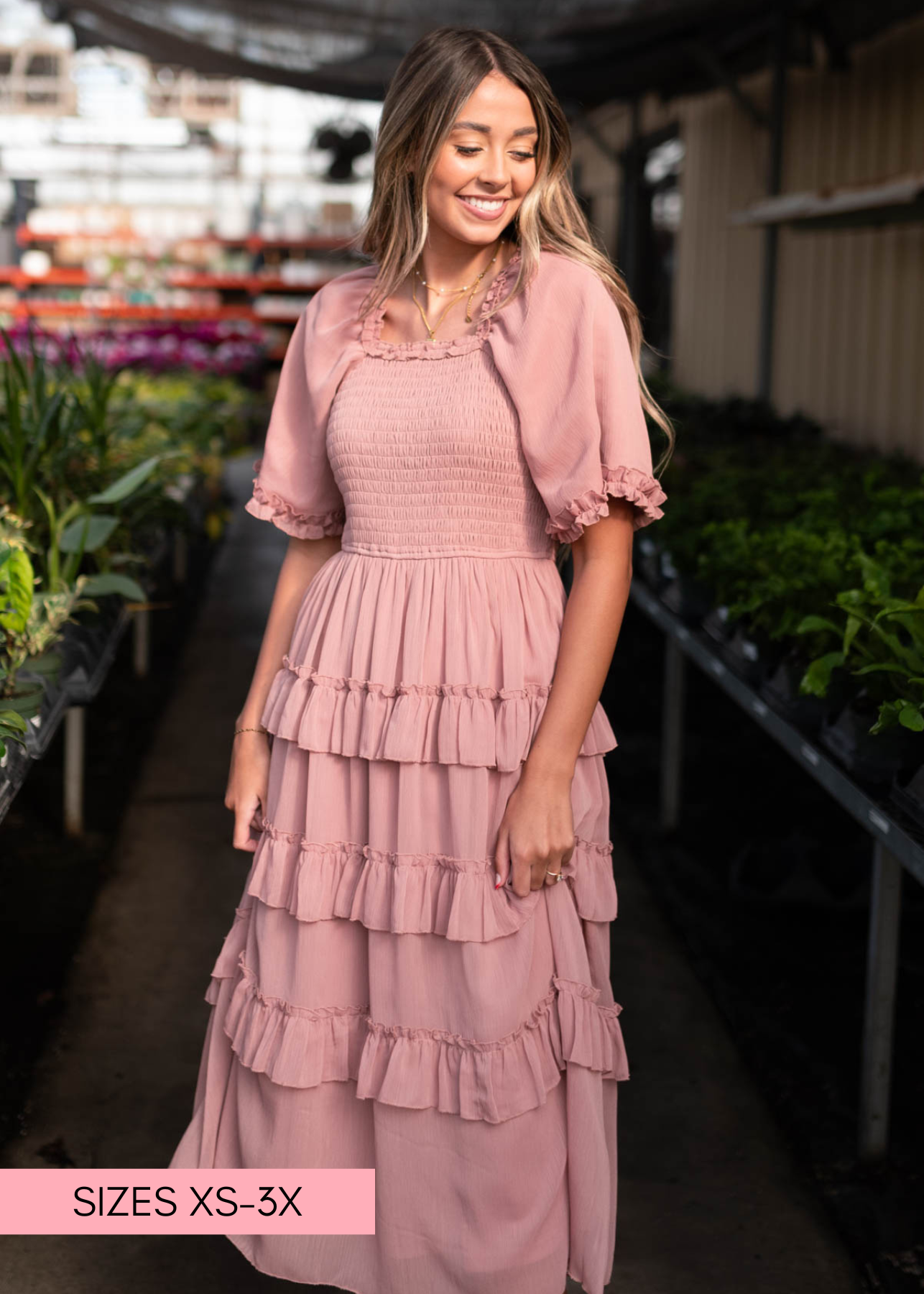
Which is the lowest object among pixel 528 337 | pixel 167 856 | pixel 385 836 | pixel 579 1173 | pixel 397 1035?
pixel 167 856

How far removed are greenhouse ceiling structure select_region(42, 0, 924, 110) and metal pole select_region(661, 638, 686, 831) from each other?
2.48 m

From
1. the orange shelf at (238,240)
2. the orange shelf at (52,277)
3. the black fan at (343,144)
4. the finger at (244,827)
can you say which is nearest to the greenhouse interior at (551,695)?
the finger at (244,827)

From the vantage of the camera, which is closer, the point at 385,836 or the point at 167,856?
the point at 385,836

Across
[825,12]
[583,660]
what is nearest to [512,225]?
[583,660]

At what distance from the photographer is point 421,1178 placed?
1.42m

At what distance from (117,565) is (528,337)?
1956 mm

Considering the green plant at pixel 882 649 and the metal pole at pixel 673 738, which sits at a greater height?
the green plant at pixel 882 649

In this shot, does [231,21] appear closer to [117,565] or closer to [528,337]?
[117,565]

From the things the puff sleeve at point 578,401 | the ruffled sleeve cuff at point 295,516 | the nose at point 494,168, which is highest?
the nose at point 494,168

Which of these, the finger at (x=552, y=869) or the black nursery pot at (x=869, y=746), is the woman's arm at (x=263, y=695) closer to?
the finger at (x=552, y=869)

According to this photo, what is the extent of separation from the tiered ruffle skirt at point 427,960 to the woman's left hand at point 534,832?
0.06ft

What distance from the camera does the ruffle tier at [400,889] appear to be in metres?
1.38

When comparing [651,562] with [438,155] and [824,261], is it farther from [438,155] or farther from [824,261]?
[824,261]

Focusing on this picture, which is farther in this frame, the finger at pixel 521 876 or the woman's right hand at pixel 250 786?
the woman's right hand at pixel 250 786
